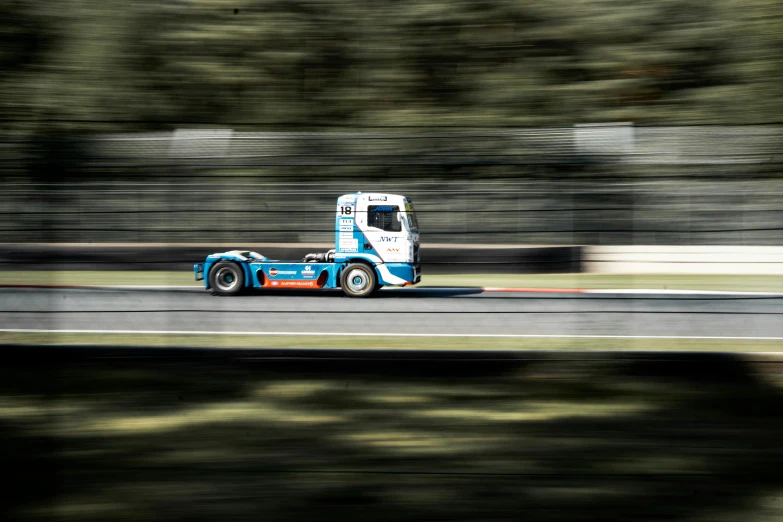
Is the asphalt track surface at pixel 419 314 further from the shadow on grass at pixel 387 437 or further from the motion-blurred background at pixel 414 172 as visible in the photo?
the shadow on grass at pixel 387 437

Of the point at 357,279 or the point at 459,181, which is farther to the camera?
the point at 357,279

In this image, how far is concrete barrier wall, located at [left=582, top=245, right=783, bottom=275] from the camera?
4066mm

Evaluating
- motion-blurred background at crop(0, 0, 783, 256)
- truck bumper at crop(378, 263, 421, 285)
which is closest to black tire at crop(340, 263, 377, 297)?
truck bumper at crop(378, 263, 421, 285)

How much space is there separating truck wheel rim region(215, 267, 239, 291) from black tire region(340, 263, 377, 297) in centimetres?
95

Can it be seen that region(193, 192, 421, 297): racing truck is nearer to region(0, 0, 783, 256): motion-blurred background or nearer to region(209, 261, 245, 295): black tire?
region(209, 261, 245, 295): black tire

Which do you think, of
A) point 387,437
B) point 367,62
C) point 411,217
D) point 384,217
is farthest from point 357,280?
point 387,437

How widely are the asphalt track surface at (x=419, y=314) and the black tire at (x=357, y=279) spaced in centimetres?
73

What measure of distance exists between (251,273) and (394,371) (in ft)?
7.01

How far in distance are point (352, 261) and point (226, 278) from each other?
1090mm

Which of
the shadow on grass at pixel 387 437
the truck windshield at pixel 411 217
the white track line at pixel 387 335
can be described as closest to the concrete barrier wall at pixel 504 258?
the truck windshield at pixel 411 217

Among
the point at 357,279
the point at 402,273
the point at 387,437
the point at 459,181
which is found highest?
the point at 459,181

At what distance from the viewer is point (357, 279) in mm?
6273

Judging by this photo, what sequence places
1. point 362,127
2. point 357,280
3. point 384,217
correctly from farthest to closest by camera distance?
point 357,280 → point 384,217 → point 362,127

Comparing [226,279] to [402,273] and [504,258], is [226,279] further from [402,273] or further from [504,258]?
[504,258]
